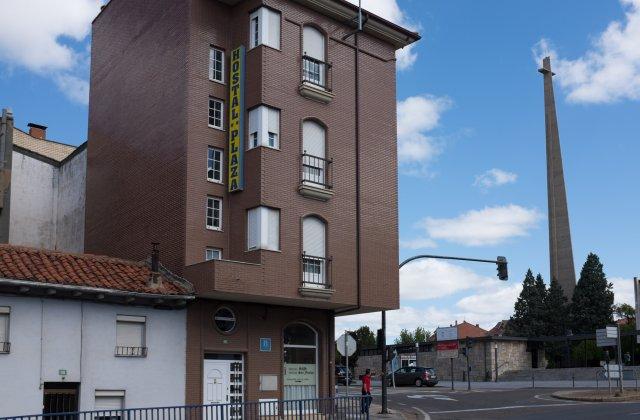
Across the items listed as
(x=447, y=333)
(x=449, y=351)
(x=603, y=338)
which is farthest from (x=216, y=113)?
(x=447, y=333)

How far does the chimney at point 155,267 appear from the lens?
82.3ft

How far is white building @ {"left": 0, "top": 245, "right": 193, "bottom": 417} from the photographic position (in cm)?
2200

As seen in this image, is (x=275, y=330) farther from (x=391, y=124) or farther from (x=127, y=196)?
(x=391, y=124)

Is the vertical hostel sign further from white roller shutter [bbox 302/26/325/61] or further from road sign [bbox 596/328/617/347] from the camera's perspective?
road sign [bbox 596/328/617/347]

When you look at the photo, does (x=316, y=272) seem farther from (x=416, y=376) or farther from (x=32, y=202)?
(x=416, y=376)

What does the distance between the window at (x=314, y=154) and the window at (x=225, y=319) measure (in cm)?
523

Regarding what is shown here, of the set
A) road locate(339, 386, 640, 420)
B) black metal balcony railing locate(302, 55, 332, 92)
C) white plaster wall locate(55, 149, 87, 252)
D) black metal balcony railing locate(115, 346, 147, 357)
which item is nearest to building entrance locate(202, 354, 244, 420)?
black metal balcony railing locate(115, 346, 147, 357)

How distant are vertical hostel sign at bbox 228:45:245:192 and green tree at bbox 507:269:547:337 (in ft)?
177

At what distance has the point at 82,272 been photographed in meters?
24.0

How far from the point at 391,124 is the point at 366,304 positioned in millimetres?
7271

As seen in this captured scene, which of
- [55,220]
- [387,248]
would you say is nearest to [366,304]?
[387,248]

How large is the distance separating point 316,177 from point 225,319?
595 centimetres

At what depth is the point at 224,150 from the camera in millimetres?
28203

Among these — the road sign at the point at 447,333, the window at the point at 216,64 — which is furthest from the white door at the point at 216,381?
the road sign at the point at 447,333
